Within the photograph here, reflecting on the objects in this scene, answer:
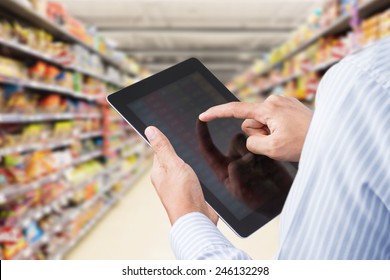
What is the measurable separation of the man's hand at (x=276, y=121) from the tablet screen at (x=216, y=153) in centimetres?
4

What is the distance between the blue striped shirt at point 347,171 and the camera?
53 cm

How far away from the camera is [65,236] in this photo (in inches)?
151

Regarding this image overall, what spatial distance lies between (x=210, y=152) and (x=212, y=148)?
0.03 ft

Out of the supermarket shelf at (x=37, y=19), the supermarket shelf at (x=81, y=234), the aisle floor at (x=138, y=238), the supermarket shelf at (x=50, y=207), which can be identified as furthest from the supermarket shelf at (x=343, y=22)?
the supermarket shelf at (x=81, y=234)

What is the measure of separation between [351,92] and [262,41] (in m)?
13.2

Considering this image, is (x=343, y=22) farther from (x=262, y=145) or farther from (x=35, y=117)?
(x=262, y=145)

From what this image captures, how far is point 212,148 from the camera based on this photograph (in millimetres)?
927

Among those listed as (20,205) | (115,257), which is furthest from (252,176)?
(115,257)

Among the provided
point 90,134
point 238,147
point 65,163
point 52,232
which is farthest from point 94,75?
point 238,147

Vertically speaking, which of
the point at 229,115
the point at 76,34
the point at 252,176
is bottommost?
the point at 76,34

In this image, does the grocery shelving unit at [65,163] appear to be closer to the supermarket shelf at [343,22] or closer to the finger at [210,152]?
the finger at [210,152]
